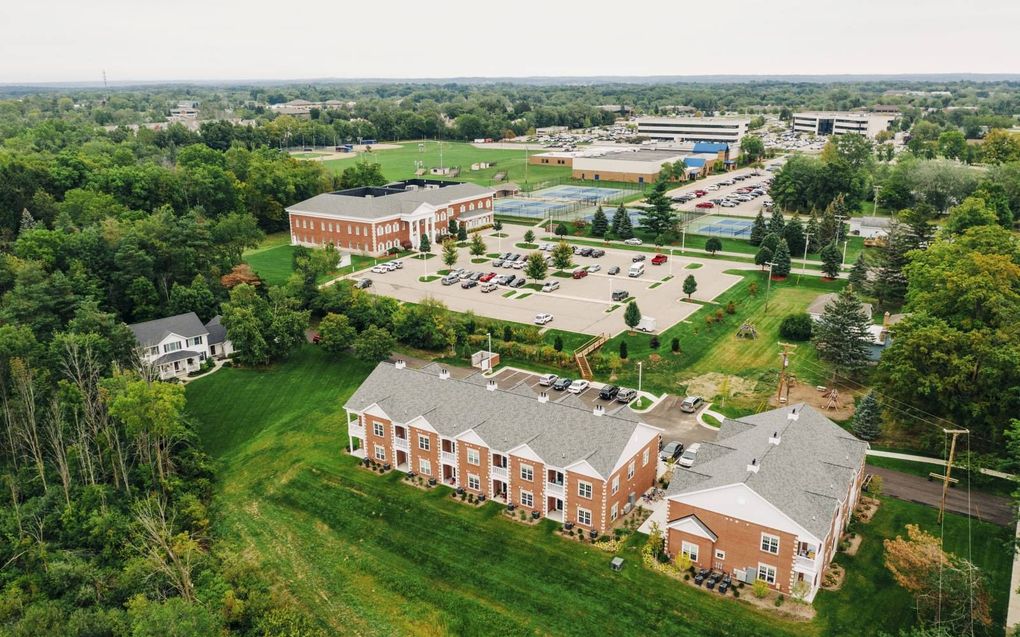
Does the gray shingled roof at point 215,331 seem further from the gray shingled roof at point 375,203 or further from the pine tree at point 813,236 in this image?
the pine tree at point 813,236

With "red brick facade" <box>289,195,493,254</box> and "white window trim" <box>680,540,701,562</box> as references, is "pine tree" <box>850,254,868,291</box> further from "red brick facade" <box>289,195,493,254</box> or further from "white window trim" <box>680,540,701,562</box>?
"red brick facade" <box>289,195,493,254</box>

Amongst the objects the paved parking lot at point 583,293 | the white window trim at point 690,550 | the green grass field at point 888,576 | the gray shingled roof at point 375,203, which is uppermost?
the gray shingled roof at point 375,203

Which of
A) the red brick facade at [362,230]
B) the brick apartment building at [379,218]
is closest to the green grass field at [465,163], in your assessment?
the brick apartment building at [379,218]

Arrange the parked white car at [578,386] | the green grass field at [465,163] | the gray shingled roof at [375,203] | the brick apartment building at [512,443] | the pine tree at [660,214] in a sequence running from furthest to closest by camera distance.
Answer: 1. the green grass field at [465,163]
2. the pine tree at [660,214]
3. the gray shingled roof at [375,203]
4. the parked white car at [578,386]
5. the brick apartment building at [512,443]

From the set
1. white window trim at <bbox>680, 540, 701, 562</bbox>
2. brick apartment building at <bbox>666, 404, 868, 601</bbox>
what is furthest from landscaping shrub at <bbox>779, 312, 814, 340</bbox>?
white window trim at <bbox>680, 540, 701, 562</bbox>

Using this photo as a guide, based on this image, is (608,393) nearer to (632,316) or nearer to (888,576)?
(632,316)

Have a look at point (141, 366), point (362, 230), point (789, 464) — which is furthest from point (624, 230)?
point (789, 464)
